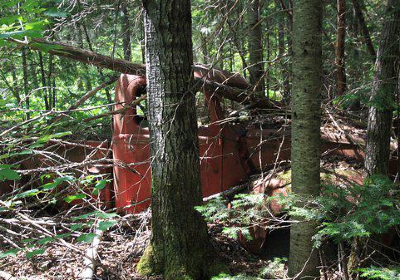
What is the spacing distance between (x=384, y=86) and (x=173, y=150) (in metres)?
2.04

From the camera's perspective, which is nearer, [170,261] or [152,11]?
[152,11]

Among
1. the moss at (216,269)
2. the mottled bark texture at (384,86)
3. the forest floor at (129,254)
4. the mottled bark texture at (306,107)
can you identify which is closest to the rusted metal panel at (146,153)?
the forest floor at (129,254)

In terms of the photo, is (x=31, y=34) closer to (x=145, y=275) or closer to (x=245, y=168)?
(x=145, y=275)

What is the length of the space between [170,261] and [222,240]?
2.88ft

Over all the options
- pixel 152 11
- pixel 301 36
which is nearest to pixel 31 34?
pixel 152 11

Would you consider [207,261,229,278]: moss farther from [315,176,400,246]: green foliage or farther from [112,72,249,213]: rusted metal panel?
[315,176,400,246]: green foliage

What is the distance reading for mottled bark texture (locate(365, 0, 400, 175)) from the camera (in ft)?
11.4

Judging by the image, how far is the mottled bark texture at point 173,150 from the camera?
3.44 metres

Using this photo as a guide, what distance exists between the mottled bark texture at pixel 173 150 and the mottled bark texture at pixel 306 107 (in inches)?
40.5

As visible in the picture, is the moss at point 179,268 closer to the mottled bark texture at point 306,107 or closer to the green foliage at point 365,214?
the mottled bark texture at point 306,107

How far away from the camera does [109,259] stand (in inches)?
158

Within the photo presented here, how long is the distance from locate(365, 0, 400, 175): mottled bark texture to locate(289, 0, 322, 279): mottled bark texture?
3.07 ft

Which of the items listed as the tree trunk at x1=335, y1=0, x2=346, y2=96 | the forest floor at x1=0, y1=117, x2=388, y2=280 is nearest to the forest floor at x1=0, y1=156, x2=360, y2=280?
the forest floor at x1=0, y1=117, x2=388, y2=280

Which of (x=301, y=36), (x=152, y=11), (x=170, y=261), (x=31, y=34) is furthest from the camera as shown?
(x=170, y=261)
